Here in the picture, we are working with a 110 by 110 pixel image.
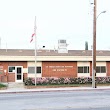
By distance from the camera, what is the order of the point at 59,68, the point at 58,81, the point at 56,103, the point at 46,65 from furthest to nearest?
the point at 59,68
the point at 46,65
the point at 58,81
the point at 56,103

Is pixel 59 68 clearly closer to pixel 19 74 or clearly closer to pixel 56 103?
pixel 19 74

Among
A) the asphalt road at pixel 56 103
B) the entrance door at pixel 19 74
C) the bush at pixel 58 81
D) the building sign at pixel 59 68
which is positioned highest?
the building sign at pixel 59 68

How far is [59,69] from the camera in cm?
4359

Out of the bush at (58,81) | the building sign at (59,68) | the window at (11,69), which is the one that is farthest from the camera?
the building sign at (59,68)

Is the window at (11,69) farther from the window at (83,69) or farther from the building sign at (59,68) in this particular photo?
the window at (83,69)

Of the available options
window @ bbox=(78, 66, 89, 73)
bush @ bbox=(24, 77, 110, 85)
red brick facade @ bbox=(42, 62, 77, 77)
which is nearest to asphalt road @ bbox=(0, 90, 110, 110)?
bush @ bbox=(24, 77, 110, 85)

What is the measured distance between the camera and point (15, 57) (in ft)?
137

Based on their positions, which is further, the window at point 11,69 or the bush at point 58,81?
the window at point 11,69

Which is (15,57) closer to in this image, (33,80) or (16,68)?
(16,68)

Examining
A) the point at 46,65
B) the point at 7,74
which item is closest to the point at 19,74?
the point at 7,74

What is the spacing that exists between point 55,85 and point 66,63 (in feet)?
29.3

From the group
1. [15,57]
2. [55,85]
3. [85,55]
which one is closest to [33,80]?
[55,85]

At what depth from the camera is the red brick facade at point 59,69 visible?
4319 centimetres

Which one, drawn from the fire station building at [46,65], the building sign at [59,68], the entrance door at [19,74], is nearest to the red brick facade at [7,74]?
the fire station building at [46,65]
